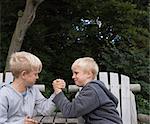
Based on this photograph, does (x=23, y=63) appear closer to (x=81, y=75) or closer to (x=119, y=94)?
(x=81, y=75)

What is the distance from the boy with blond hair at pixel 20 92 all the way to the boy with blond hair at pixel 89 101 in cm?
20

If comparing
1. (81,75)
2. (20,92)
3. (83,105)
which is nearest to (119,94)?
(81,75)

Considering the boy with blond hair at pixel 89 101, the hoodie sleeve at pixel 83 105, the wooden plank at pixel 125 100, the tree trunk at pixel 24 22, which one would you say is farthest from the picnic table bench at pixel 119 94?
the tree trunk at pixel 24 22

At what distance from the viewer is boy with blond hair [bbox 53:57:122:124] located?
259 centimetres

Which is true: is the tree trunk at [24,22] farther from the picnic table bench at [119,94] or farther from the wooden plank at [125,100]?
the wooden plank at [125,100]

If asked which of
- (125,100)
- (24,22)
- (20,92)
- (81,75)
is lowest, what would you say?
(125,100)

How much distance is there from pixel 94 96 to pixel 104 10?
5517mm

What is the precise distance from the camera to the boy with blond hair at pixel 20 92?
254cm

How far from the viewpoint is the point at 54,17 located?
8.20 metres

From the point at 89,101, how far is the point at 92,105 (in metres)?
0.03

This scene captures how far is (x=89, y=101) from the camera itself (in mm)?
2576

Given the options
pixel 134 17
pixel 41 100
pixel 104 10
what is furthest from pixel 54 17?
pixel 41 100

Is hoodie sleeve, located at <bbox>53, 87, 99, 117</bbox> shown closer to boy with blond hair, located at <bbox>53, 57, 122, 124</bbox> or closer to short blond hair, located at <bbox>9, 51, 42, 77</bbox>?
boy with blond hair, located at <bbox>53, 57, 122, 124</bbox>

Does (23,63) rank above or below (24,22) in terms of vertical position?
below
